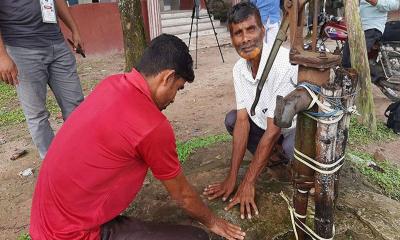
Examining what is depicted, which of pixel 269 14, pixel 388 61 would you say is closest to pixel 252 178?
pixel 388 61

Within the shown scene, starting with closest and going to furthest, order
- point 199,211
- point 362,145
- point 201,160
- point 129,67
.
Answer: point 199,211 < point 201,160 < point 362,145 < point 129,67

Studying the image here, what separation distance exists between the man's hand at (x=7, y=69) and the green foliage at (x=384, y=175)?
2964mm

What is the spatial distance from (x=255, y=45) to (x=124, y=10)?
2.25 metres

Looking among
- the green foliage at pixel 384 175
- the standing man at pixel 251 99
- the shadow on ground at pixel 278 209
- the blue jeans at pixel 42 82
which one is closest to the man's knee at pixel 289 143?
the standing man at pixel 251 99

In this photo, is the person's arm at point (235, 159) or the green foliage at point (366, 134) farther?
the green foliage at point (366, 134)

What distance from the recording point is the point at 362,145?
4.05 m

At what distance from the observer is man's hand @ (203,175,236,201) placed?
97.4 inches

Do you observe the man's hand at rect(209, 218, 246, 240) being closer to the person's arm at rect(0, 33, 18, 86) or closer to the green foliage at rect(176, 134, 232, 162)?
the green foliage at rect(176, 134, 232, 162)

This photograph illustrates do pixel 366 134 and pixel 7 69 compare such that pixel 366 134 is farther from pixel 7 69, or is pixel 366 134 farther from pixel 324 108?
pixel 7 69

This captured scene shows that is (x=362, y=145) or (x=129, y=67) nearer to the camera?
(x=362, y=145)

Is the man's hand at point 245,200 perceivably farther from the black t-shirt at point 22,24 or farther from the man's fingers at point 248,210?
the black t-shirt at point 22,24

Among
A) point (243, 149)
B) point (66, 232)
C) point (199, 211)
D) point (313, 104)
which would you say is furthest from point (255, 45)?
point (66, 232)

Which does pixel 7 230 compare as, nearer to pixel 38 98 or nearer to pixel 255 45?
pixel 38 98

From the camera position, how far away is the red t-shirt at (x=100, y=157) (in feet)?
5.33
